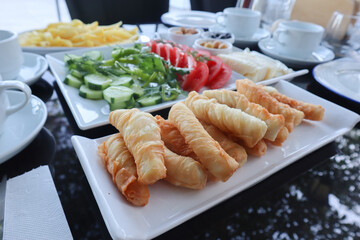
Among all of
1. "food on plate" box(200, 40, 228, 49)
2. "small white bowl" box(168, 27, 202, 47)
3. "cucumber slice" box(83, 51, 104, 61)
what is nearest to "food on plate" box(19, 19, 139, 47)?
"cucumber slice" box(83, 51, 104, 61)

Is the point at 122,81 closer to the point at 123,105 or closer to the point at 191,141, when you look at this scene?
the point at 123,105

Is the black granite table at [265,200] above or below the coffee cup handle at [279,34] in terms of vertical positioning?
below

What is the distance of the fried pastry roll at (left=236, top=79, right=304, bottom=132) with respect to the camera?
37.7 inches

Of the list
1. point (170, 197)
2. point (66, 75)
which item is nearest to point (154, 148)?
point (170, 197)

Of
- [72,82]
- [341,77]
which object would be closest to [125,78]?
[72,82]

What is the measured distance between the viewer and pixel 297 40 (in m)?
1.69

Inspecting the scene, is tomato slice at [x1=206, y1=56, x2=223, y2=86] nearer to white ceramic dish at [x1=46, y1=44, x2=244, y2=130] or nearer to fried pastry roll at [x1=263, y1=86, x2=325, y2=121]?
white ceramic dish at [x1=46, y1=44, x2=244, y2=130]

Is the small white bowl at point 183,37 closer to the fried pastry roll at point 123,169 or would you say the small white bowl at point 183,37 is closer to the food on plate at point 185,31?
the food on plate at point 185,31

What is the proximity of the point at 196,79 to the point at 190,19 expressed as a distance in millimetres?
1339

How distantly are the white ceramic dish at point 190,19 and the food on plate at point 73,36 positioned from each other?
2.16 feet

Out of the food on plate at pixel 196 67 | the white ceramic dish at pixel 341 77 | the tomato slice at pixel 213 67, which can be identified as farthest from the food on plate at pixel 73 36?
the white ceramic dish at pixel 341 77

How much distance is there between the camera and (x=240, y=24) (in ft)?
6.58

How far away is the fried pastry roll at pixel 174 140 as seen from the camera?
80 cm

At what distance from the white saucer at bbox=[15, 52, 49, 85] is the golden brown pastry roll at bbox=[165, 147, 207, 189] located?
904mm
